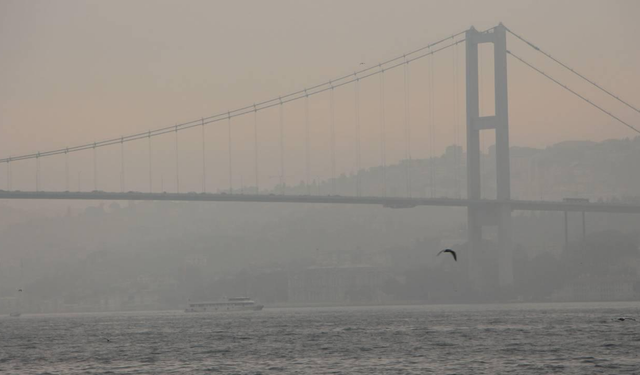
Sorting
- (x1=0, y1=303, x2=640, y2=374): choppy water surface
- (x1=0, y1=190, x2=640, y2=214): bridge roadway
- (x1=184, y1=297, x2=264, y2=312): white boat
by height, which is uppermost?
(x1=0, y1=190, x2=640, y2=214): bridge roadway

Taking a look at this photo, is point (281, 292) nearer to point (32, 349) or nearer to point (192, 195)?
point (192, 195)

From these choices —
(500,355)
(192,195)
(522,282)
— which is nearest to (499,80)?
(192,195)

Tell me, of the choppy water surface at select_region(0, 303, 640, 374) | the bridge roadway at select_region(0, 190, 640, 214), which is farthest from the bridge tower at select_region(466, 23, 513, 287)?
the choppy water surface at select_region(0, 303, 640, 374)

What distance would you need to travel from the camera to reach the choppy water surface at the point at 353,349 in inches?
1971

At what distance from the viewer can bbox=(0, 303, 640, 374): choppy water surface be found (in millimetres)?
50062

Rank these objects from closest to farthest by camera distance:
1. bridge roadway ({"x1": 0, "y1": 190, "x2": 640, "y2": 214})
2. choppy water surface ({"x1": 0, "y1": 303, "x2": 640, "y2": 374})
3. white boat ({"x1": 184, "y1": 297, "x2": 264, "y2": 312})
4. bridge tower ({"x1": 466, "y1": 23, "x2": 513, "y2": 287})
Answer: choppy water surface ({"x1": 0, "y1": 303, "x2": 640, "y2": 374}) < bridge roadway ({"x1": 0, "y1": 190, "x2": 640, "y2": 214}) < bridge tower ({"x1": 466, "y1": 23, "x2": 513, "y2": 287}) < white boat ({"x1": 184, "y1": 297, "x2": 264, "y2": 312})

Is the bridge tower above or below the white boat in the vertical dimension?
above

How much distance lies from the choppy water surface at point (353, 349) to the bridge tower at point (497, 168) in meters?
28.0

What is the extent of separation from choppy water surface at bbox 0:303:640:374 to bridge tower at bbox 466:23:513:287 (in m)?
28.0

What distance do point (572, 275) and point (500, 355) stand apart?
386 feet

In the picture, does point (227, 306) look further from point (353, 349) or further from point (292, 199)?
point (353, 349)

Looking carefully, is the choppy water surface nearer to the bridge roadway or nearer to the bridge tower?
the bridge roadway

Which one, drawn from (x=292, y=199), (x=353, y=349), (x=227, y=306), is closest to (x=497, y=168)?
(x=292, y=199)

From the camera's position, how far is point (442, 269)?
541 ft
